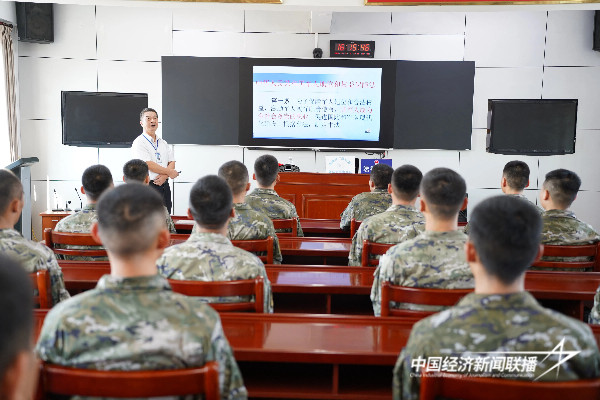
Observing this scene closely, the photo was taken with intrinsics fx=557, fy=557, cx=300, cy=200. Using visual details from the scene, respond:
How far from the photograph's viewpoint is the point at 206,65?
7527 mm

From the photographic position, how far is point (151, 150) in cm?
611

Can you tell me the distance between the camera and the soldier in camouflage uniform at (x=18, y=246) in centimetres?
234

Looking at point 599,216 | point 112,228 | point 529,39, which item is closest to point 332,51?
point 529,39

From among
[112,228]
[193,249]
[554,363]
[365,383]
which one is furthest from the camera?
[193,249]

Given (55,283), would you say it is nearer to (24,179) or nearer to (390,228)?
(390,228)

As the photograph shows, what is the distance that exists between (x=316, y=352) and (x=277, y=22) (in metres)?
6.52

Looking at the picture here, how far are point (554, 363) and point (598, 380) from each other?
0.39 feet

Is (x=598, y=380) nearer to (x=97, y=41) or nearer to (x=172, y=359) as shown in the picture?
(x=172, y=359)

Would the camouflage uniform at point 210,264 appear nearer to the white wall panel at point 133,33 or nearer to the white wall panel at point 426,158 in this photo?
the white wall panel at point 426,158

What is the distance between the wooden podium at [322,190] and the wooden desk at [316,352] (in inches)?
181

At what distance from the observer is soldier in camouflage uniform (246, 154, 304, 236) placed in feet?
13.9

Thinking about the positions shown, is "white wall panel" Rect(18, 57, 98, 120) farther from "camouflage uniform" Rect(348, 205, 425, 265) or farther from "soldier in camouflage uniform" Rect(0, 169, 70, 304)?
"camouflage uniform" Rect(348, 205, 425, 265)

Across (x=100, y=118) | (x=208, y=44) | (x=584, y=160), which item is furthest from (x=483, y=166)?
(x=100, y=118)

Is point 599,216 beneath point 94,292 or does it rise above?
beneath
